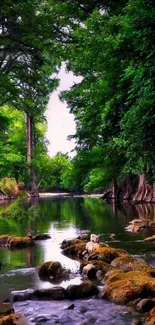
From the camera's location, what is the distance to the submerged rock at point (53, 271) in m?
11.3

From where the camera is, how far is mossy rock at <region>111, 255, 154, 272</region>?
436 inches

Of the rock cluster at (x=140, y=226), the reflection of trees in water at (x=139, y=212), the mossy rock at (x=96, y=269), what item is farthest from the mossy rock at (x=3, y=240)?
the reflection of trees in water at (x=139, y=212)

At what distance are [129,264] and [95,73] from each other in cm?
1299

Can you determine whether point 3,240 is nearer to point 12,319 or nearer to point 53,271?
point 53,271

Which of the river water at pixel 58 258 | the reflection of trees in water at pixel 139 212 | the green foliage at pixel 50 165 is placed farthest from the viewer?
the green foliage at pixel 50 165

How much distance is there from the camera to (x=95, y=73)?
22.3 meters

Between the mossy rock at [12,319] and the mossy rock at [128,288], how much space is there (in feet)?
6.85

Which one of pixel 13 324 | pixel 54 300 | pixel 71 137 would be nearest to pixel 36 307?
pixel 54 300

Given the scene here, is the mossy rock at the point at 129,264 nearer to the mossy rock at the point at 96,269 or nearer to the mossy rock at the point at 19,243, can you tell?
the mossy rock at the point at 96,269

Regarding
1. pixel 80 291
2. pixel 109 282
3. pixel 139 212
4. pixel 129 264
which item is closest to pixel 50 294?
pixel 80 291

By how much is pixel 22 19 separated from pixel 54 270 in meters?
13.5

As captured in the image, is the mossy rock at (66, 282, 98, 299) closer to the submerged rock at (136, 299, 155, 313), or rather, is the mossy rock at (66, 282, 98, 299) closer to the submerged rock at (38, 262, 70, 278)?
the submerged rock at (136, 299, 155, 313)

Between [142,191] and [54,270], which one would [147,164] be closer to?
[54,270]

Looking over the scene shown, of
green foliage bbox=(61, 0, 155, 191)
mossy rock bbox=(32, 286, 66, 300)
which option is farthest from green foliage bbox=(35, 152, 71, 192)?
mossy rock bbox=(32, 286, 66, 300)
